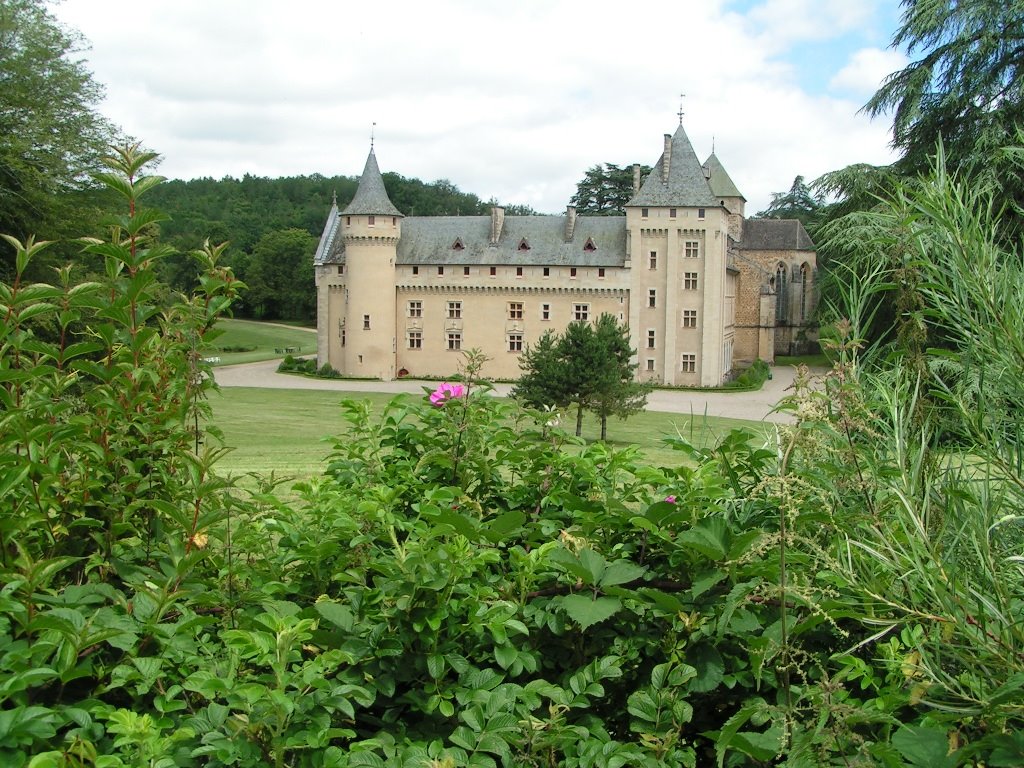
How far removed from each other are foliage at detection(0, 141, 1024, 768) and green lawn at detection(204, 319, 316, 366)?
192 ft

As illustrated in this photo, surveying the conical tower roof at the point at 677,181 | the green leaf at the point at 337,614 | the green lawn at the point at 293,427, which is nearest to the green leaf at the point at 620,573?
the green leaf at the point at 337,614

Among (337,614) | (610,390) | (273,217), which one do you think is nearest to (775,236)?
(610,390)

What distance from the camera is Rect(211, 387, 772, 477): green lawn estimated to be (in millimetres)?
18266

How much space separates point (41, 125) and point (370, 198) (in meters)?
18.7

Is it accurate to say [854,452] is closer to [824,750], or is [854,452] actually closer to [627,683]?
[824,750]

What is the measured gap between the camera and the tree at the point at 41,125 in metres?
32.7

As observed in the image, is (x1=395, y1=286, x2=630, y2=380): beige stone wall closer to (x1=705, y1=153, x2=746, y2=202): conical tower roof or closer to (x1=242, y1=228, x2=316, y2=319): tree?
(x1=705, y1=153, x2=746, y2=202): conical tower roof

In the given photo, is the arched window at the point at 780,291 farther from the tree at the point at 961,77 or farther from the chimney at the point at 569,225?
the tree at the point at 961,77

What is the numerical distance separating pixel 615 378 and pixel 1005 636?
2809 centimetres

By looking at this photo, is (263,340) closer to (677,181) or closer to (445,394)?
(677,181)

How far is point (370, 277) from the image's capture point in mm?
50656

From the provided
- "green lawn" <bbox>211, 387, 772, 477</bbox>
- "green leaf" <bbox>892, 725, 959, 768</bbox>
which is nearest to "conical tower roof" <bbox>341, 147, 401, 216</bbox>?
"green lawn" <bbox>211, 387, 772, 477</bbox>

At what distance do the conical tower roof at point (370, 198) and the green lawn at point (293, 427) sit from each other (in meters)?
10.9

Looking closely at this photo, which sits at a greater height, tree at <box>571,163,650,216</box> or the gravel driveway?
tree at <box>571,163,650,216</box>
